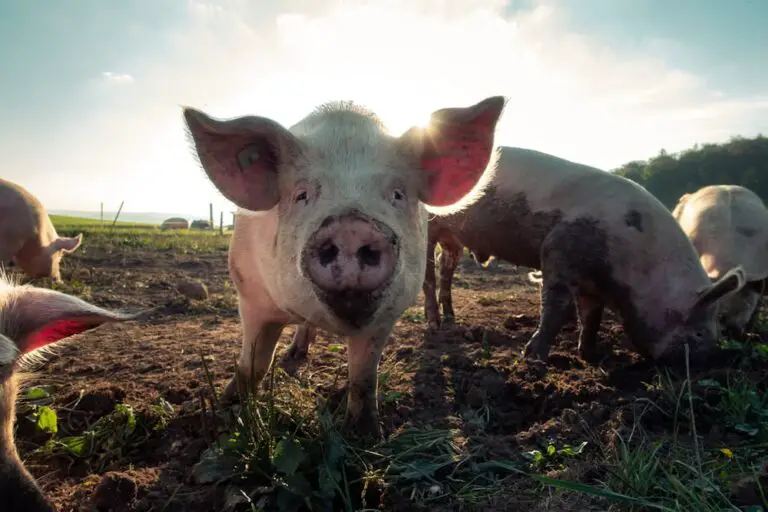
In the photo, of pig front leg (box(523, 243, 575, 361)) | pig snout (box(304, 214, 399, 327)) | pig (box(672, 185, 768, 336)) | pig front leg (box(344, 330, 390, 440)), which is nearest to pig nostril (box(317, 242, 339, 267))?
pig snout (box(304, 214, 399, 327))

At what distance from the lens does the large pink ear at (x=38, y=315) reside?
1.76m

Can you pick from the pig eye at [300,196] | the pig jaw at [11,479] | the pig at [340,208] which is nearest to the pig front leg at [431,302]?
the pig at [340,208]

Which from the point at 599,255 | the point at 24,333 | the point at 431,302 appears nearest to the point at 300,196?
the point at 24,333

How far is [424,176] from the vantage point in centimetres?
273

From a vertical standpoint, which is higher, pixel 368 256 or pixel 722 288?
pixel 368 256

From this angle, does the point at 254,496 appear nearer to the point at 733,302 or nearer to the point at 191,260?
the point at 733,302

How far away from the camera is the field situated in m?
1.90

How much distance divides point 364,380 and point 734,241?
4.84 m

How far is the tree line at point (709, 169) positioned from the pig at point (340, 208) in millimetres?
24551

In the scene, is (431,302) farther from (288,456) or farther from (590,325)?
(288,456)

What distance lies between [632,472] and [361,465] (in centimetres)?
104

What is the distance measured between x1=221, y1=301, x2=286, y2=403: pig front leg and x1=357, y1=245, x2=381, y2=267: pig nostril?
1192 mm

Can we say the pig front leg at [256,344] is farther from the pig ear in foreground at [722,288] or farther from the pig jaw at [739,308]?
the pig jaw at [739,308]

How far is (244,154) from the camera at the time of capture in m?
2.46
